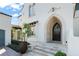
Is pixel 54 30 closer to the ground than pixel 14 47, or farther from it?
farther from it

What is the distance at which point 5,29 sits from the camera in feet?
12.0

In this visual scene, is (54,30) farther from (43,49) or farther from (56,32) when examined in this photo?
(43,49)

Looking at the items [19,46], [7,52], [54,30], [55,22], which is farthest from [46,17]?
[7,52]

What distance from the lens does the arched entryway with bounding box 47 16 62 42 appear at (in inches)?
142

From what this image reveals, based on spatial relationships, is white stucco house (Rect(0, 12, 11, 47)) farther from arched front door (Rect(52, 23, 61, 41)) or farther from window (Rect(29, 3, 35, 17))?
arched front door (Rect(52, 23, 61, 41))

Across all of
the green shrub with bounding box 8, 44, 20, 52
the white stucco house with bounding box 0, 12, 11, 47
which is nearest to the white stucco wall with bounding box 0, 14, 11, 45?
the white stucco house with bounding box 0, 12, 11, 47

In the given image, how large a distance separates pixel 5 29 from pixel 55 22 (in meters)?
1.17

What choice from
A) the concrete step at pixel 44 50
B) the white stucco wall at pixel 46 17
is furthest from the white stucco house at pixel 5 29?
the concrete step at pixel 44 50

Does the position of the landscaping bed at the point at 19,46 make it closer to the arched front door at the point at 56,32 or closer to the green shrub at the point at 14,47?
the green shrub at the point at 14,47

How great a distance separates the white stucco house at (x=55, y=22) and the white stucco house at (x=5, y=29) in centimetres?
32

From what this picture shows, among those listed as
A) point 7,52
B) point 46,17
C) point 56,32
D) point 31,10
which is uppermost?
point 31,10

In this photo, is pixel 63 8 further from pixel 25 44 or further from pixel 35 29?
pixel 25 44

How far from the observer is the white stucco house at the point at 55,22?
356 cm

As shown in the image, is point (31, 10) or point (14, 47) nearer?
point (14, 47)
